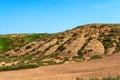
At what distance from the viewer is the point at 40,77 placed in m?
33.2

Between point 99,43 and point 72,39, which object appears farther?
point 72,39

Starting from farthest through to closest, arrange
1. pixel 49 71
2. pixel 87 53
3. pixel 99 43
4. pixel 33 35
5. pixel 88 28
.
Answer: pixel 33 35 → pixel 88 28 → pixel 99 43 → pixel 87 53 → pixel 49 71

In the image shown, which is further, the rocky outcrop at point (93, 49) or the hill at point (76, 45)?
the hill at point (76, 45)

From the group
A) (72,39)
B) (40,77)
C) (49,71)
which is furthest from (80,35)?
(40,77)

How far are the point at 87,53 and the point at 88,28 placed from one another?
51.9 ft

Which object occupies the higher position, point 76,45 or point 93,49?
point 76,45

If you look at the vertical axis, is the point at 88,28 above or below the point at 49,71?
above

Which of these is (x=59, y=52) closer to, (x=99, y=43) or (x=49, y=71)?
(x=99, y=43)

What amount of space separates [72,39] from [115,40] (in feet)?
30.0

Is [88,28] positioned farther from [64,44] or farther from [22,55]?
[22,55]

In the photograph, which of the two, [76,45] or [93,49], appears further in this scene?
[76,45]

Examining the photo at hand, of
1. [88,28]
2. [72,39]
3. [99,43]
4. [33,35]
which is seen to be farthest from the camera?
[33,35]

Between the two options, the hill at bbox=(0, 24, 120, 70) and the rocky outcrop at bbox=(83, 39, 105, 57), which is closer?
the rocky outcrop at bbox=(83, 39, 105, 57)

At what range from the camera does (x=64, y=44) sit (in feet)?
240
